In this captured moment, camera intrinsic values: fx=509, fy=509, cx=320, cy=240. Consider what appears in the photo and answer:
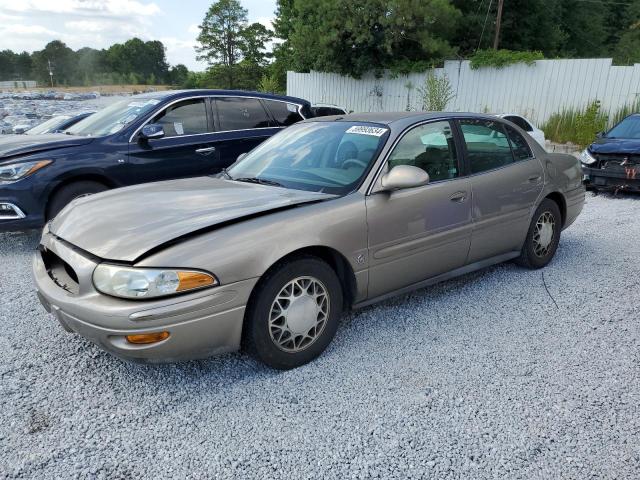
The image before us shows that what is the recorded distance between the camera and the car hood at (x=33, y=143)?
5.24 meters

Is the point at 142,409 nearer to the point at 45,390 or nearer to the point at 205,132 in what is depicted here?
the point at 45,390

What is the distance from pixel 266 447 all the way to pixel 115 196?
6.67ft

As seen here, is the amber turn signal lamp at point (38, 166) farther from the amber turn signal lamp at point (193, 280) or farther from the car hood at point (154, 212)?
the amber turn signal lamp at point (193, 280)

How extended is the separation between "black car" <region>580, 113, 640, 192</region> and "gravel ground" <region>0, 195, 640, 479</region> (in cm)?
522

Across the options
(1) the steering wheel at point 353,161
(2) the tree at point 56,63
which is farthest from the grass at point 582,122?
(2) the tree at point 56,63

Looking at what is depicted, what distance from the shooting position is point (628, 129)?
9273 mm

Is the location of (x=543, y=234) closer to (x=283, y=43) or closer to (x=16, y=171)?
(x=16, y=171)

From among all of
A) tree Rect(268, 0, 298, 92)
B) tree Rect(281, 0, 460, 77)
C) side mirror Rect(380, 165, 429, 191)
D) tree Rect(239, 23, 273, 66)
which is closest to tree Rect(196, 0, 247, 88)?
tree Rect(239, 23, 273, 66)

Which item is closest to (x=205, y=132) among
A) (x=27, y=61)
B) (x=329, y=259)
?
(x=329, y=259)

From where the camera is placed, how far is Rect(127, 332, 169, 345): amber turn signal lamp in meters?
2.55

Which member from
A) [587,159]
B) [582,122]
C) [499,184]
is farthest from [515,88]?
[499,184]

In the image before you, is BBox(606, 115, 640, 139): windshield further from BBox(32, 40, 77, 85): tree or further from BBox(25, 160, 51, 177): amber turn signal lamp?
BBox(32, 40, 77, 85): tree

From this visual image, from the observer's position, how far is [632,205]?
26.3 feet

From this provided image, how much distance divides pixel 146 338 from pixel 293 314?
844 millimetres
